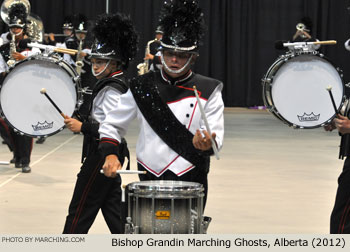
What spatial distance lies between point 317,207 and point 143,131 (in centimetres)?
347

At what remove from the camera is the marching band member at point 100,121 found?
4.88 meters

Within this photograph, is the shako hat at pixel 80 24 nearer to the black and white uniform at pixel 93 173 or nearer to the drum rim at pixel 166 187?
the black and white uniform at pixel 93 173

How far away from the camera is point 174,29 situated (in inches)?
162

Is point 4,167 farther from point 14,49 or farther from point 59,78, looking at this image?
point 59,78

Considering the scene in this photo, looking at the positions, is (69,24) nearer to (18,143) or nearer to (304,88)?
(18,143)

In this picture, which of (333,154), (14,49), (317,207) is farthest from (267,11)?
(317,207)

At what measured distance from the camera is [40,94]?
6.57 metres

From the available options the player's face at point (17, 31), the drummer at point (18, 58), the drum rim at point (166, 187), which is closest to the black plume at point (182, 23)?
the drum rim at point (166, 187)

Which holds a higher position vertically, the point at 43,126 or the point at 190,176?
the point at 190,176

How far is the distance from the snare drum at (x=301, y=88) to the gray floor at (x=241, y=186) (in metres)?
0.98

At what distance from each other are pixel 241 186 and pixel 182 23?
431 cm

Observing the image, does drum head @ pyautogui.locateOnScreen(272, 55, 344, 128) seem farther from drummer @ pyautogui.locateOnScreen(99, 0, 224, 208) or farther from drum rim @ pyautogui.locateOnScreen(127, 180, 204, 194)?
drum rim @ pyautogui.locateOnScreen(127, 180, 204, 194)

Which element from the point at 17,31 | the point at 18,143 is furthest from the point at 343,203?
the point at 17,31

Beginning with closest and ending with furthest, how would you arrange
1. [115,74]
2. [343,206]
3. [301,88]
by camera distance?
[343,206] < [115,74] < [301,88]
